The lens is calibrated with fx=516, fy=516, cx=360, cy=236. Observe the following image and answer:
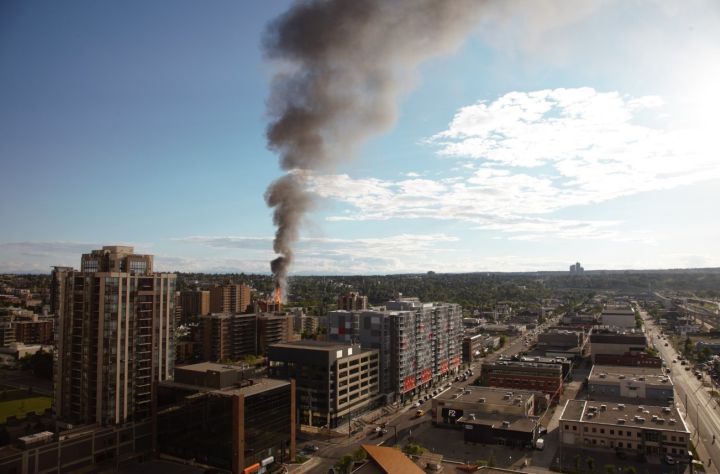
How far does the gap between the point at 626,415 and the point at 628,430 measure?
332 cm

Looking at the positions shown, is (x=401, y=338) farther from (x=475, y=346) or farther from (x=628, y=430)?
(x=475, y=346)

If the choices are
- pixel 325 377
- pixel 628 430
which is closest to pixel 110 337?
pixel 325 377

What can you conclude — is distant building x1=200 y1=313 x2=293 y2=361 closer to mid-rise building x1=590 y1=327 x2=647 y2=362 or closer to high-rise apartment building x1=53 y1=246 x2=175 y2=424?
high-rise apartment building x1=53 y1=246 x2=175 y2=424

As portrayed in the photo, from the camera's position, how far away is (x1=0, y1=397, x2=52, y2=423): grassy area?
62497 mm

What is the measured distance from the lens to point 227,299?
134000 millimetres

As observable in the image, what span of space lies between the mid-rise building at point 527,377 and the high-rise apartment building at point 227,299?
258ft

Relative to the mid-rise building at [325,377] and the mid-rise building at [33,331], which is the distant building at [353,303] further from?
the mid-rise building at [33,331]

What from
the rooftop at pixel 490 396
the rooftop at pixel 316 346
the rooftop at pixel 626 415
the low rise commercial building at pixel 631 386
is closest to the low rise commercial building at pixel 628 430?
the rooftop at pixel 626 415

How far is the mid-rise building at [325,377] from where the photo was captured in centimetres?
5656

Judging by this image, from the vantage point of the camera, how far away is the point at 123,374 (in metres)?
44.9

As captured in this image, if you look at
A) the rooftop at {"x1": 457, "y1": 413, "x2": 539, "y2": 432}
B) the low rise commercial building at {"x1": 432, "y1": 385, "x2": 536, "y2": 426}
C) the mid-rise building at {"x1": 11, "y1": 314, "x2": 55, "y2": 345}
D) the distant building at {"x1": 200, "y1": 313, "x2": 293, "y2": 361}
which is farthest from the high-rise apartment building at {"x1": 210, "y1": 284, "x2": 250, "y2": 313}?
the rooftop at {"x1": 457, "y1": 413, "x2": 539, "y2": 432}

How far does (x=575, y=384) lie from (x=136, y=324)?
209 ft

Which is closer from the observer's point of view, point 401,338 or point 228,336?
point 401,338

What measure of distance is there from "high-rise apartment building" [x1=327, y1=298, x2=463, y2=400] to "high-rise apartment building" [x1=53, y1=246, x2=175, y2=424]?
28.5 meters
